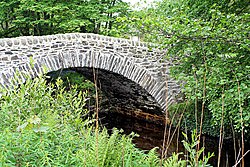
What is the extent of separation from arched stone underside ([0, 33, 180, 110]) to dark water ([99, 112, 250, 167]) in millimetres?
731

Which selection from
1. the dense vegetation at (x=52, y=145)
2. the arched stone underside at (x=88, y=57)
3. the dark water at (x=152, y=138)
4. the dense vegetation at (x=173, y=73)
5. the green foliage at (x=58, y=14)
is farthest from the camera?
the green foliage at (x=58, y=14)

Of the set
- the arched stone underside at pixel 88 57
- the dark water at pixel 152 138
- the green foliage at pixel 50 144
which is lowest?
the dark water at pixel 152 138

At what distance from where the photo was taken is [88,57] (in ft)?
19.5

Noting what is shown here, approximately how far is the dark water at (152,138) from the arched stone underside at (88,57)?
0.73m

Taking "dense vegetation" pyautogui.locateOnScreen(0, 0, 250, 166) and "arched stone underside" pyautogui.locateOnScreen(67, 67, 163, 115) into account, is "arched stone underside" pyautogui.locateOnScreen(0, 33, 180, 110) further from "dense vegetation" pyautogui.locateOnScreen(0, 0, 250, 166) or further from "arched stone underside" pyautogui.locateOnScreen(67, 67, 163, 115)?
"dense vegetation" pyautogui.locateOnScreen(0, 0, 250, 166)

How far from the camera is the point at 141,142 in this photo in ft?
21.2

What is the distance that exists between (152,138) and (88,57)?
2.24 m

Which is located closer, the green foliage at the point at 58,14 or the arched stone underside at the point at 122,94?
the arched stone underside at the point at 122,94

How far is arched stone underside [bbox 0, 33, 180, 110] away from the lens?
4988 mm

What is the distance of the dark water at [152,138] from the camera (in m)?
5.38

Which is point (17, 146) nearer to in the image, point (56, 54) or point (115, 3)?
point (56, 54)

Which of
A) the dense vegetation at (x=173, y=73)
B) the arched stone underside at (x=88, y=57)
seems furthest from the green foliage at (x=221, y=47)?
the arched stone underside at (x=88, y=57)

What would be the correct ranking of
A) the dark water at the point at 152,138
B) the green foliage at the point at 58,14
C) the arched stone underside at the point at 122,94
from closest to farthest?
the dark water at the point at 152,138 → the arched stone underside at the point at 122,94 → the green foliage at the point at 58,14

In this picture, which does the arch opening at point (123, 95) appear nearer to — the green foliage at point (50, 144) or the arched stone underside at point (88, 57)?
the arched stone underside at point (88, 57)
